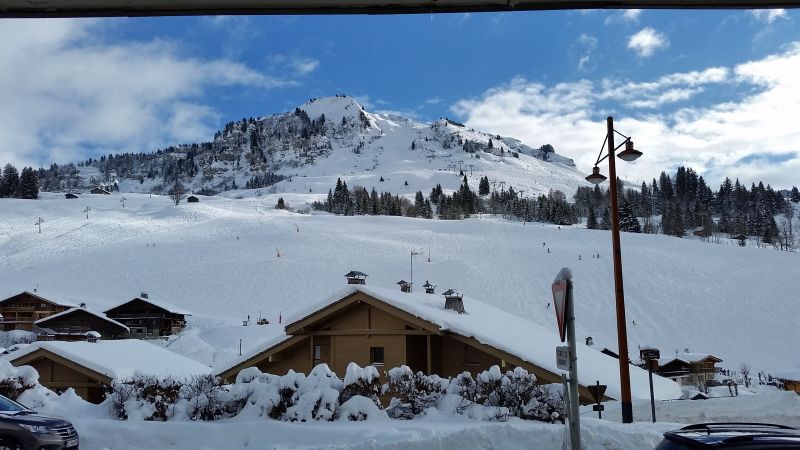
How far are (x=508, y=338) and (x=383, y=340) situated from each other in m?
3.76

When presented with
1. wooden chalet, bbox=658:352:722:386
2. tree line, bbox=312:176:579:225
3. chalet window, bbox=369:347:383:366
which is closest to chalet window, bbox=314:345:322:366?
chalet window, bbox=369:347:383:366

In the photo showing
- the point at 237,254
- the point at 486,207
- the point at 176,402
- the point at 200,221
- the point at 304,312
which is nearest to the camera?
the point at 176,402

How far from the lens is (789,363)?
175 feet

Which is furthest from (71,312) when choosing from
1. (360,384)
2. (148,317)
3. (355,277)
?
(360,384)

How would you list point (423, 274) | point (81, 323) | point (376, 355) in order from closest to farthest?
point (376, 355)
point (81, 323)
point (423, 274)

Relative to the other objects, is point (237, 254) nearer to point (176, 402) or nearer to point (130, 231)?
point (130, 231)

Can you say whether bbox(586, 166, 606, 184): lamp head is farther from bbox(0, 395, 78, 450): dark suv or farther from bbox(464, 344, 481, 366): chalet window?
bbox(0, 395, 78, 450): dark suv

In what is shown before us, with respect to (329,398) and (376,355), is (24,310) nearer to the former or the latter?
(376,355)

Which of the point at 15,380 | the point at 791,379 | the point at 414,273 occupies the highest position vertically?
the point at 414,273

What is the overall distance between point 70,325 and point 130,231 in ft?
200

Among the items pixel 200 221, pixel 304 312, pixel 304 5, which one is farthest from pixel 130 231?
pixel 304 5

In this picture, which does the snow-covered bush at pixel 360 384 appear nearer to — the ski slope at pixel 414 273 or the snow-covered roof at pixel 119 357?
Answer: the snow-covered roof at pixel 119 357

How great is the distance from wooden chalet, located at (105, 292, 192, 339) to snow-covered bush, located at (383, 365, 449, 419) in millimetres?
55295

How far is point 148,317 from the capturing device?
212 ft
